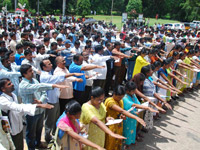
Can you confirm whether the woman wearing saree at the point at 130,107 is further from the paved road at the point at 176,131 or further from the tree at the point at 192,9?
the tree at the point at 192,9

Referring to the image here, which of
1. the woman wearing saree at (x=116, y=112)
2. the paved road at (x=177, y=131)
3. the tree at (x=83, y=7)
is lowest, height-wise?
the paved road at (x=177, y=131)

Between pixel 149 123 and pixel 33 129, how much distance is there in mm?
2561

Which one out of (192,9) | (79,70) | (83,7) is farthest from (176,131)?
(192,9)

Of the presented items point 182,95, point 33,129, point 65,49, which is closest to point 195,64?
point 182,95

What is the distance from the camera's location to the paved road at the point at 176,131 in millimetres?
4461

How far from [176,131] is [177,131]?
3 centimetres

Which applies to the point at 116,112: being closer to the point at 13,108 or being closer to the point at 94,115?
the point at 94,115

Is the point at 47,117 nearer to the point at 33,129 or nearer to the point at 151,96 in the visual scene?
the point at 33,129

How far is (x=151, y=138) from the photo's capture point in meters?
4.68

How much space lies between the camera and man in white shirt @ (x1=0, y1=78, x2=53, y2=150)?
2.75m

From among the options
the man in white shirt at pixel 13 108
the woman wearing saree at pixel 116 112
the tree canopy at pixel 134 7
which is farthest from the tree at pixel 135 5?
the man in white shirt at pixel 13 108

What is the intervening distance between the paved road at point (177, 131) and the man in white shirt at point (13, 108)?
2.33m

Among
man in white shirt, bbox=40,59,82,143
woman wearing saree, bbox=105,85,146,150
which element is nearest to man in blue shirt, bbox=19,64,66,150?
man in white shirt, bbox=40,59,82,143

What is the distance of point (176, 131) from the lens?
16.7ft
